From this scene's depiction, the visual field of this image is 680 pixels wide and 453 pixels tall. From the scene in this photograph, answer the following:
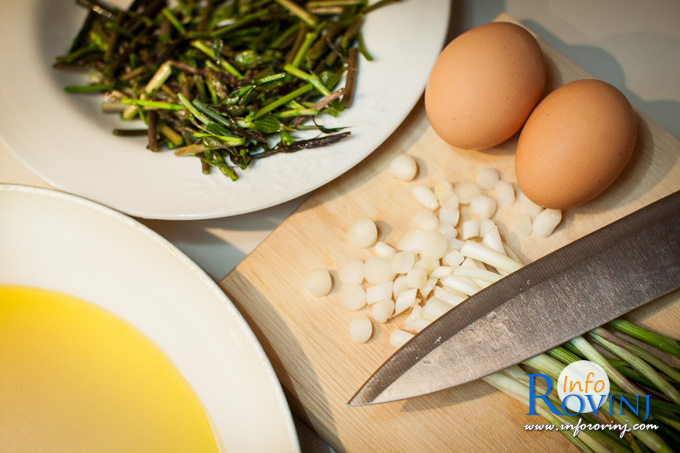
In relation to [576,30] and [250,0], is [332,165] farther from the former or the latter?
[576,30]

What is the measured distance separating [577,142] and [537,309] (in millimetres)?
318

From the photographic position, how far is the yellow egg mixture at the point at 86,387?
3.21ft

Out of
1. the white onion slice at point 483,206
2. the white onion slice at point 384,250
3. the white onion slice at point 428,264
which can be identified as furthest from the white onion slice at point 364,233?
the white onion slice at point 483,206

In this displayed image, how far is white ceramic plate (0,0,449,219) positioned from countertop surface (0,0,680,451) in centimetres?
13

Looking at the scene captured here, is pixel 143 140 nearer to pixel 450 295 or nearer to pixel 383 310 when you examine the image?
pixel 383 310

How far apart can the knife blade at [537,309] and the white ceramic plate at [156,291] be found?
212 millimetres

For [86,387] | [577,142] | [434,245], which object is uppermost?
[577,142]

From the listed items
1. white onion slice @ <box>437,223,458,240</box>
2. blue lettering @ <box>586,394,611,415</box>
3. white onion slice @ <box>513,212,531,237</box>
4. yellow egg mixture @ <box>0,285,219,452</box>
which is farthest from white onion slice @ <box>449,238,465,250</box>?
yellow egg mixture @ <box>0,285,219,452</box>

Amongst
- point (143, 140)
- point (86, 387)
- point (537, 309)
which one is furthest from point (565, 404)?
point (143, 140)

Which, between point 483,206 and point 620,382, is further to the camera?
point 483,206

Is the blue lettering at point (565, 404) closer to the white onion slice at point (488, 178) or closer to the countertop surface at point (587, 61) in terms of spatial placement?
the white onion slice at point (488, 178)

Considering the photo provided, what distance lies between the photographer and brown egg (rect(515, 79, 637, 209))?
91 centimetres

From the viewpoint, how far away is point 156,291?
105cm

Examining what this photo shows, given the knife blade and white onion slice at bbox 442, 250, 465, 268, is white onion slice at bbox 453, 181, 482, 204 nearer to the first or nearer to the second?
white onion slice at bbox 442, 250, 465, 268
